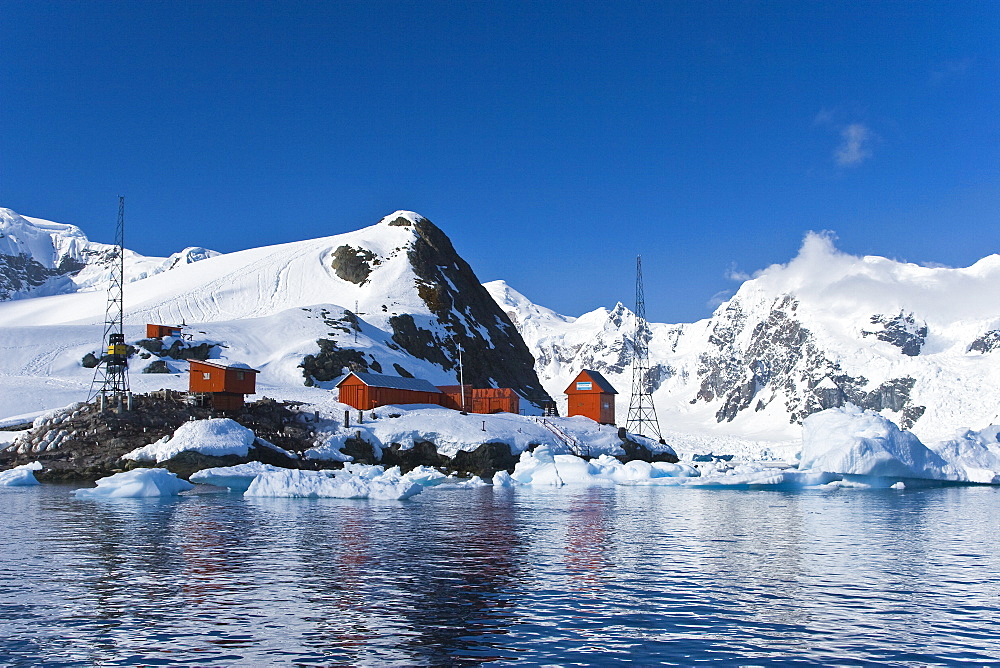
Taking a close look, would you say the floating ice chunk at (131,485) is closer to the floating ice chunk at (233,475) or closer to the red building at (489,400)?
the floating ice chunk at (233,475)

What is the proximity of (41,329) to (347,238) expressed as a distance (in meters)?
69.3

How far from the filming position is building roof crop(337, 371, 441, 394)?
84.3 meters

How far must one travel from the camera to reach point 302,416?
72688 millimetres

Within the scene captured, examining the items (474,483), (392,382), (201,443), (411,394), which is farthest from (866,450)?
(201,443)

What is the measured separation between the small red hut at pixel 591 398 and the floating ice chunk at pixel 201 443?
1871 inches

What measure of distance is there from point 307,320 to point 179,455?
54.5 meters

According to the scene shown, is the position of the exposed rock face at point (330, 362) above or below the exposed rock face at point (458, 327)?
below

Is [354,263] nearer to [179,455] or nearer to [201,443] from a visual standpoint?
[201,443]

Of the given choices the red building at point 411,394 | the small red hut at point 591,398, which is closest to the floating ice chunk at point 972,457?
the small red hut at point 591,398

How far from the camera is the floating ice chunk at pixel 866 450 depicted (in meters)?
62.6

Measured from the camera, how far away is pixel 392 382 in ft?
288

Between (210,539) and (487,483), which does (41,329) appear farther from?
(210,539)

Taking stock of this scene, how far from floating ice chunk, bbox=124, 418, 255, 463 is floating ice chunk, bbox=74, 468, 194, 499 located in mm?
10397

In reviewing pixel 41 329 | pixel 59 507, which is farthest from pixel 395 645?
pixel 41 329
